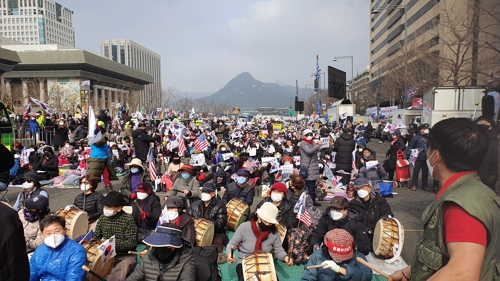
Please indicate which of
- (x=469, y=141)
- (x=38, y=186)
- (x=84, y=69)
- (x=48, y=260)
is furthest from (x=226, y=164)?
(x=84, y=69)

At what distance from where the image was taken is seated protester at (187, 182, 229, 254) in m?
7.02

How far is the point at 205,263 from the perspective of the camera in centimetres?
503

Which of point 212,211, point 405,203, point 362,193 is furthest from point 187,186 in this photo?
point 405,203

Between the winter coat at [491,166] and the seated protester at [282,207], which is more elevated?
the winter coat at [491,166]

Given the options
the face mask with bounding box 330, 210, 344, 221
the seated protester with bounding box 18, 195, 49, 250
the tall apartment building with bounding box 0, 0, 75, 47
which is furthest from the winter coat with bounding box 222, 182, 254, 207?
the tall apartment building with bounding box 0, 0, 75, 47

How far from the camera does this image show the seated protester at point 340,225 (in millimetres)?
6066

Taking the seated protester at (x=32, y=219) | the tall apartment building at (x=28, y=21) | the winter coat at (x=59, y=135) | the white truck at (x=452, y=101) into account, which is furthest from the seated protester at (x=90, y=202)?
the tall apartment building at (x=28, y=21)

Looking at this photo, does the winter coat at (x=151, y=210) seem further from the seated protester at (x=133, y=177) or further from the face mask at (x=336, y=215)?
the face mask at (x=336, y=215)

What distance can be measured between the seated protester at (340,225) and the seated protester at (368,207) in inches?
A: 18.7

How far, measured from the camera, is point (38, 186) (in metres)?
7.88

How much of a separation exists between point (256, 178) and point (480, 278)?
9553 mm

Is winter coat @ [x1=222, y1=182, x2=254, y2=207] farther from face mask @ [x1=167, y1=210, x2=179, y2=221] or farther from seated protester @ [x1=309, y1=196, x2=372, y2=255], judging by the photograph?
seated protester @ [x1=309, y1=196, x2=372, y2=255]

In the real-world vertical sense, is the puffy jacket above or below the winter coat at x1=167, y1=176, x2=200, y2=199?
below

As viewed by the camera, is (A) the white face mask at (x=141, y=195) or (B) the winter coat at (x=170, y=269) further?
(A) the white face mask at (x=141, y=195)
